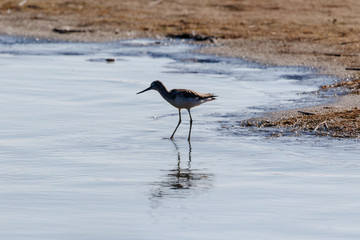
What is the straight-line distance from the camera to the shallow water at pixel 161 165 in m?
6.42

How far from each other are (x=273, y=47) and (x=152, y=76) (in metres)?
4.06

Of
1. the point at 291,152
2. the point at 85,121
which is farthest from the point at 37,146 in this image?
the point at 291,152

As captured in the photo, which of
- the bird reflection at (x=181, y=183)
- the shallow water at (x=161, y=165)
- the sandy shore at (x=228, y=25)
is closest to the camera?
the shallow water at (x=161, y=165)

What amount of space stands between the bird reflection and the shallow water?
1 cm

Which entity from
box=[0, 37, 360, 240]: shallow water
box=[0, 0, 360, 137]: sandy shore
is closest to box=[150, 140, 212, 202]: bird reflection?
box=[0, 37, 360, 240]: shallow water

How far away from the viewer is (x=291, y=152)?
916 cm

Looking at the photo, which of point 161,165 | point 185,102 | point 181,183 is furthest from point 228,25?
point 181,183

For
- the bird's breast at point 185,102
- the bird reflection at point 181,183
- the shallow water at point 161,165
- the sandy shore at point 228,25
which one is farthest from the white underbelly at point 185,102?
the sandy shore at point 228,25

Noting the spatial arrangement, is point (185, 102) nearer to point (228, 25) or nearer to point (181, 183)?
point (181, 183)

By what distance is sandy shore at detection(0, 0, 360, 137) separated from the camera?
1742cm

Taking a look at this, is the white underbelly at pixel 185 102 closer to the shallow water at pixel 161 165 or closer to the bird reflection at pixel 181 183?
the shallow water at pixel 161 165

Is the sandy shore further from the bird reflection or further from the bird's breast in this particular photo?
the bird reflection

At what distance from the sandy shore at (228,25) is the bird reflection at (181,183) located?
5.98m

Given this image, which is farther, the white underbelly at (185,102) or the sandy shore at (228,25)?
the sandy shore at (228,25)
